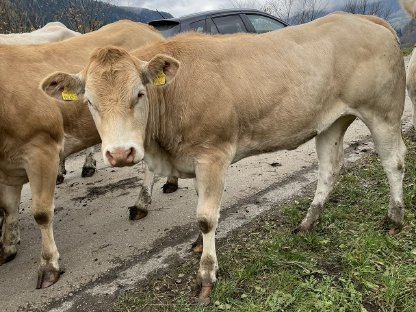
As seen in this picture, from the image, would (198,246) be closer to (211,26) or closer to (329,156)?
(329,156)

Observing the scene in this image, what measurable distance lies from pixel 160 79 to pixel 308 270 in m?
1.96

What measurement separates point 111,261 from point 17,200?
121 cm

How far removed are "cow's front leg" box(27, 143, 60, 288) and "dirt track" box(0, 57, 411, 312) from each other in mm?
131

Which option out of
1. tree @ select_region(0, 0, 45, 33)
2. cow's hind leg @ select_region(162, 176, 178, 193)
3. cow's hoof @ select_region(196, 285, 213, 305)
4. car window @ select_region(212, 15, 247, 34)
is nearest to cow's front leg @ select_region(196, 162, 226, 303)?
cow's hoof @ select_region(196, 285, 213, 305)

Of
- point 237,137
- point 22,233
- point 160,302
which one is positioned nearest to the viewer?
point 160,302

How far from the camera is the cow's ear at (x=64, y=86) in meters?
3.45

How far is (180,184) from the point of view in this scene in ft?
20.9

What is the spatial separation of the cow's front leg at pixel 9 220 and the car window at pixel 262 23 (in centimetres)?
796

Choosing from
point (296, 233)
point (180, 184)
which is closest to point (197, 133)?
point (296, 233)

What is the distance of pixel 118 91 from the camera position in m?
3.25

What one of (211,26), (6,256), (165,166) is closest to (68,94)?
(165,166)

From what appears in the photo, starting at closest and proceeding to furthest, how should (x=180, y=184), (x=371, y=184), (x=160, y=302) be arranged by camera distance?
1. (x=160, y=302)
2. (x=371, y=184)
3. (x=180, y=184)

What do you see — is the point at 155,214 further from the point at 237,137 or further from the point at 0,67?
the point at 0,67

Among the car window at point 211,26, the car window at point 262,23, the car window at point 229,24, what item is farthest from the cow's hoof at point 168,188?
the car window at point 262,23
